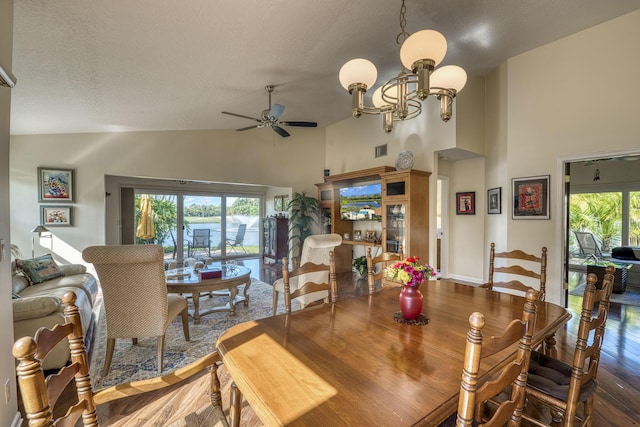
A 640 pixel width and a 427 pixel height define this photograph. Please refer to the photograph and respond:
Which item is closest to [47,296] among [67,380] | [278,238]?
[67,380]

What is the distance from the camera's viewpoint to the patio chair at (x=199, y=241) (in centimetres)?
754

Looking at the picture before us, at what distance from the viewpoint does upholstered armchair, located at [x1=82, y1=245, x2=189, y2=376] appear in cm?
229

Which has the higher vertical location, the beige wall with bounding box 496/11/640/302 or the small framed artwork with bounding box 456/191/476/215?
the beige wall with bounding box 496/11/640/302

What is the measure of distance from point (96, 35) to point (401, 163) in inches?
161

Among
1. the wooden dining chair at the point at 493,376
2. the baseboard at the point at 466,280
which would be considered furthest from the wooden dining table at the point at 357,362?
the baseboard at the point at 466,280

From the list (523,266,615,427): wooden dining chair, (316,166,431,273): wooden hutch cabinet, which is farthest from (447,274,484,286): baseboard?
(523,266,615,427): wooden dining chair

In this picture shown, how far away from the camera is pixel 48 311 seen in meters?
2.29

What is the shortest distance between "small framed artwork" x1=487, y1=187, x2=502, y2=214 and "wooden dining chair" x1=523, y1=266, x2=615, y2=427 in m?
3.37

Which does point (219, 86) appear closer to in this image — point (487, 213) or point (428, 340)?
point (428, 340)

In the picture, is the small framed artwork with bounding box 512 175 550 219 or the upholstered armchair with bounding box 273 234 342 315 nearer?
the upholstered armchair with bounding box 273 234 342 315

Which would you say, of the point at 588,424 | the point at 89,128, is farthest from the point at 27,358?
the point at 89,128

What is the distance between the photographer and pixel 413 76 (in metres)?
1.96

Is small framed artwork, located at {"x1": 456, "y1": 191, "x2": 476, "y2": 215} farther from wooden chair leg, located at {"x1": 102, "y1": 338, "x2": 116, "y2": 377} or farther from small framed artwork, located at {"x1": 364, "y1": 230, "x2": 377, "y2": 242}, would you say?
wooden chair leg, located at {"x1": 102, "y1": 338, "x2": 116, "y2": 377}

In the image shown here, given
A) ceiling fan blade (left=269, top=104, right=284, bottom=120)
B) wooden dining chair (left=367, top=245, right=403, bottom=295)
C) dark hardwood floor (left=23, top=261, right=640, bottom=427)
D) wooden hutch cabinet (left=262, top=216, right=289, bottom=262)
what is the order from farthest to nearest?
wooden hutch cabinet (left=262, top=216, right=289, bottom=262)
ceiling fan blade (left=269, top=104, right=284, bottom=120)
wooden dining chair (left=367, top=245, right=403, bottom=295)
dark hardwood floor (left=23, top=261, right=640, bottom=427)
